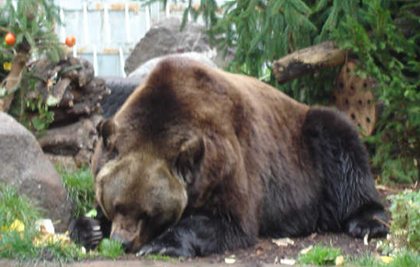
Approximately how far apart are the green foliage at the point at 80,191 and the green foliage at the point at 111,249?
4.42 feet

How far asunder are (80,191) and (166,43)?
641 cm

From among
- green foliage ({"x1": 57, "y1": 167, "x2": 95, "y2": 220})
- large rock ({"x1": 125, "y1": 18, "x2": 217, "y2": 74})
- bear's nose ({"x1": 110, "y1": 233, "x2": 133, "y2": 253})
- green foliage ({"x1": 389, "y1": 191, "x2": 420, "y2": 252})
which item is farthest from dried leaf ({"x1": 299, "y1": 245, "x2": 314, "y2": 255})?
large rock ({"x1": 125, "y1": 18, "x2": 217, "y2": 74})

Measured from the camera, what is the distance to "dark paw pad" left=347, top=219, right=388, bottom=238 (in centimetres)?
802

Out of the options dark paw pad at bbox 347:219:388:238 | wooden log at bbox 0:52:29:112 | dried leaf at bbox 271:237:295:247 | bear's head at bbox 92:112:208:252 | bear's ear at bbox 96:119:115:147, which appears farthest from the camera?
wooden log at bbox 0:52:29:112

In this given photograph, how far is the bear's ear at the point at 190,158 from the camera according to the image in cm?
695

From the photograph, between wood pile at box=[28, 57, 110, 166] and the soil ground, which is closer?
the soil ground

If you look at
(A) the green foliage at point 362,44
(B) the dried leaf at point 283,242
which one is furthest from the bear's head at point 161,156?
(A) the green foliage at point 362,44

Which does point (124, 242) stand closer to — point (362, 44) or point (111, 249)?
point (111, 249)

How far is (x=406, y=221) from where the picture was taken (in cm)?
677

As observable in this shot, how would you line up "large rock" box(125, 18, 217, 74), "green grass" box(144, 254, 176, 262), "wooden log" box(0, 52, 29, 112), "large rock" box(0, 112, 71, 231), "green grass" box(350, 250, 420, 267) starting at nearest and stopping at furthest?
"green grass" box(350, 250, 420, 267)
"green grass" box(144, 254, 176, 262)
"large rock" box(0, 112, 71, 231)
"wooden log" box(0, 52, 29, 112)
"large rock" box(125, 18, 217, 74)

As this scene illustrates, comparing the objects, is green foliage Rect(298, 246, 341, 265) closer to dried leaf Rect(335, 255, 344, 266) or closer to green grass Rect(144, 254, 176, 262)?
dried leaf Rect(335, 255, 344, 266)

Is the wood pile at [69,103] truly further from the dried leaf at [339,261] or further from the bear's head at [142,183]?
the dried leaf at [339,261]

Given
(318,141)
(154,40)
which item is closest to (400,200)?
(318,141)

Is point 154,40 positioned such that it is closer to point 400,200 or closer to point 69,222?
point 69,222
